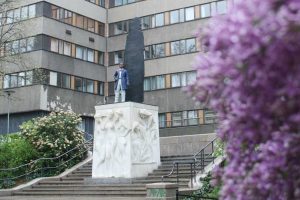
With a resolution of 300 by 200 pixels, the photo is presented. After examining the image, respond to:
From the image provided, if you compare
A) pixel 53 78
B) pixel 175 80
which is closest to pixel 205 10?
pixel 175 80

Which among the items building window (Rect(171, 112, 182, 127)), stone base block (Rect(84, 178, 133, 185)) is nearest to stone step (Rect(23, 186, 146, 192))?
stone base block (Rect(84, 178, 133, 185))

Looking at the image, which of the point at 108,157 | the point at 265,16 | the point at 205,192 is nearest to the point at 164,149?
the point at 108,157

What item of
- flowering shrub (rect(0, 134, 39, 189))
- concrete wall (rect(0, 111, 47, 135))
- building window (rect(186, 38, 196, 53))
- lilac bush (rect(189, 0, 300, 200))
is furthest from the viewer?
building window (rect(186, 38, 196, 53))

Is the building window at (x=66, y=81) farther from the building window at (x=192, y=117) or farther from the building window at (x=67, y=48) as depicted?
the building window at (x=192, y=117)

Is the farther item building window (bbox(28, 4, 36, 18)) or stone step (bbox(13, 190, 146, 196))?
building window (bbox(28, 4, 36, 18))

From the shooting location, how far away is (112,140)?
22359 mm

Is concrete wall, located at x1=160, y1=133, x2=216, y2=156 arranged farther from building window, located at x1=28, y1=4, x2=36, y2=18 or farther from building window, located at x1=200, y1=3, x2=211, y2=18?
building window, located at x1=28, y1=4, x2=36, y2=18

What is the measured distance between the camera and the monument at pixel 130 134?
2192 cm

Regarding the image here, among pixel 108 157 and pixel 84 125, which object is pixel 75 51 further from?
pixel 108 157

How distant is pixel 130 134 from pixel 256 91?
18.3m

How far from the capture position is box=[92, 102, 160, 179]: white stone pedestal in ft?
71.8

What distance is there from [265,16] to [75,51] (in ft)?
147

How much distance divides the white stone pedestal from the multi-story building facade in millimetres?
18274

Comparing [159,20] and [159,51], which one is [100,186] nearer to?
[159,51]
